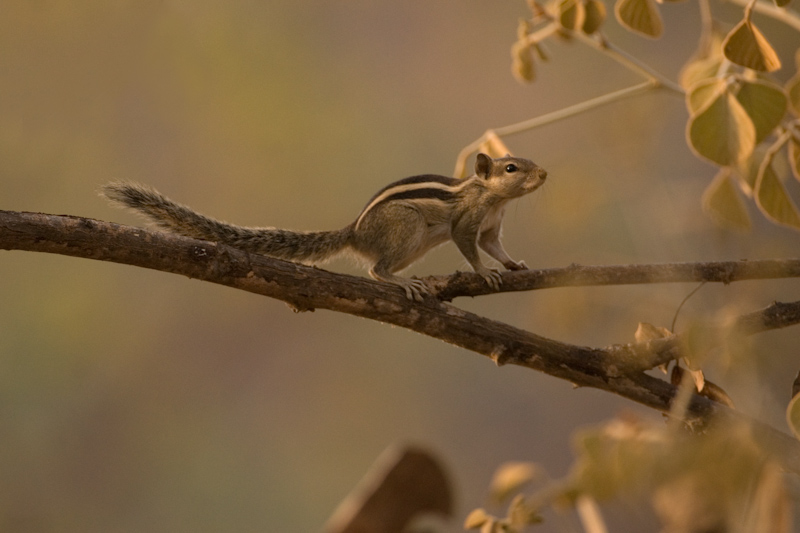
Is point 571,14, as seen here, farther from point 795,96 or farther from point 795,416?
point 795,416

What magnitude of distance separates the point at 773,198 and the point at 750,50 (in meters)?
0.26

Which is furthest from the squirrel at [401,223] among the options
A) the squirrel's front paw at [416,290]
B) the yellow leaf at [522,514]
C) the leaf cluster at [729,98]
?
the yellow leaf at [522,514]

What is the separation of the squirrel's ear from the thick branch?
2.23ft

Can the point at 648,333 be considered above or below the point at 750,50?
below

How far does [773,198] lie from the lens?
1050 mm

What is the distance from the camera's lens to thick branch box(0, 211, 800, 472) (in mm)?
981

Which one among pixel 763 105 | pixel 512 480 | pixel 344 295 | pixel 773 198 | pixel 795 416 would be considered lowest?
pixel 512 480

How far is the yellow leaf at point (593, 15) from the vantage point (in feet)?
3.64

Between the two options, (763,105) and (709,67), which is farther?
(709,67)

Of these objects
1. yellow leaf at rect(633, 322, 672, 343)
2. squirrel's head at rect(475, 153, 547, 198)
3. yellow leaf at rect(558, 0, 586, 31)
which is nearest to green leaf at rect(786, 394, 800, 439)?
yellow leaf at rect(633, 322, 672, 343)

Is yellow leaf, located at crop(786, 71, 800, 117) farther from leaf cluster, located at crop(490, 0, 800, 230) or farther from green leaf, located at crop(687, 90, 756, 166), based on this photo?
green leaf, located at crop(687, 90, 756, 166)

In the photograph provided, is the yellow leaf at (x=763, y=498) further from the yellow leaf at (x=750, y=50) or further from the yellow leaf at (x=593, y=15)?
the yellow leaf at (x=593, y=15)

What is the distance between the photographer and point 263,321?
3445 mm

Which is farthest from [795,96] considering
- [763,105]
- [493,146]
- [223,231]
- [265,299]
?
[265,299]
